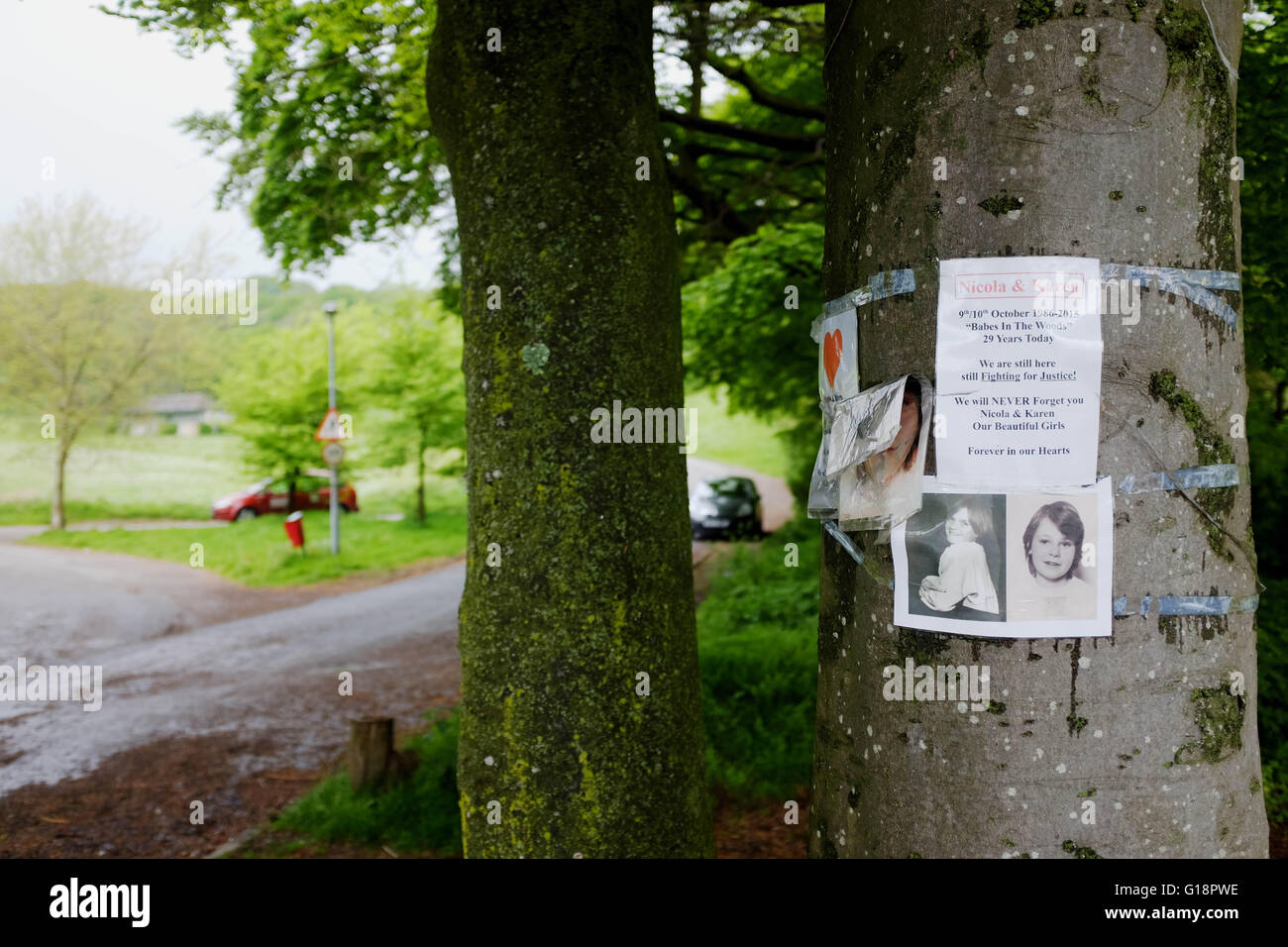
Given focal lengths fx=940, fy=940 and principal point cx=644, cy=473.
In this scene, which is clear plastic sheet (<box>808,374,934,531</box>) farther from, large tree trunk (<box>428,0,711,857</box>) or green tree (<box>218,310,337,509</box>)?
green tree (<box>218,310,337,509</box>)

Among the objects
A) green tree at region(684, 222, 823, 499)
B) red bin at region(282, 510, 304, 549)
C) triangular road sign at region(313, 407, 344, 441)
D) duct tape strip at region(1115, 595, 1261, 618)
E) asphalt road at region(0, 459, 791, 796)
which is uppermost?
green tree at region(684, 222, 823, 499)

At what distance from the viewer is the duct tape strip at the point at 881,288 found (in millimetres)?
2139

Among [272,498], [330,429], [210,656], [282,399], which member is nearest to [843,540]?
[210,656]

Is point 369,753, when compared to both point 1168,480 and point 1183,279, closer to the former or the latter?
point 1168,480

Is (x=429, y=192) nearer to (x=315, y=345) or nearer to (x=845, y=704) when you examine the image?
(x=845, y=704)

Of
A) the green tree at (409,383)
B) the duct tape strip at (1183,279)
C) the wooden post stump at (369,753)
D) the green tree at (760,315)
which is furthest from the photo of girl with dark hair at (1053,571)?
the green tree at (409,383)

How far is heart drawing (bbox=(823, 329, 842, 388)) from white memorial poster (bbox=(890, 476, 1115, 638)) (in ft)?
1.49

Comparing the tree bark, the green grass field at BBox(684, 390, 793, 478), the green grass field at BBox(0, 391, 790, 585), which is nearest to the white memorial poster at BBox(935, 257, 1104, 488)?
the green grass field at BBox(0, 391, 790, 585)

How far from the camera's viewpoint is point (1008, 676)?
200 centimetres

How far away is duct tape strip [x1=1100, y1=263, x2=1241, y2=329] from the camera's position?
1.99m

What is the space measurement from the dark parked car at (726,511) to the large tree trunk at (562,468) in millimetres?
17977

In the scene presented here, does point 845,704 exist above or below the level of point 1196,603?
below

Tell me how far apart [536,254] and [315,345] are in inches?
955
